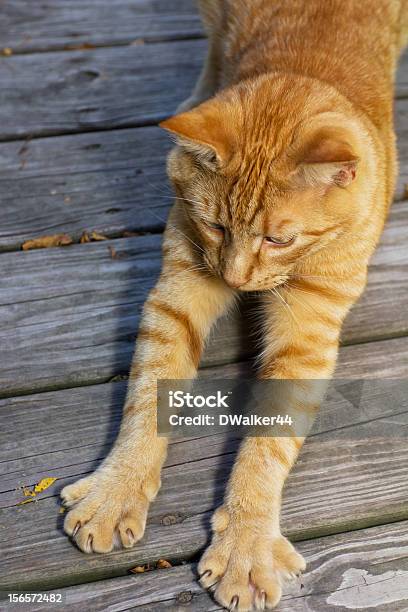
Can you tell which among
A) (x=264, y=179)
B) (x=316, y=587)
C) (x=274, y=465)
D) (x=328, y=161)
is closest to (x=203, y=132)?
(x=264, y=179)

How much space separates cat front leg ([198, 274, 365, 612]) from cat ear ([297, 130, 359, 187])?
0.37 m

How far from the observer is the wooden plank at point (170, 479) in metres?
1.79

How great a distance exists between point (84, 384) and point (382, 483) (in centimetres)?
86

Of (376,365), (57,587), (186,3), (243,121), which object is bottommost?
(57,587)

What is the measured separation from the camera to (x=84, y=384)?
7.27 feet

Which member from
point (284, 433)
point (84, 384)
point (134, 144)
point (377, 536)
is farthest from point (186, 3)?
point (377, 536)

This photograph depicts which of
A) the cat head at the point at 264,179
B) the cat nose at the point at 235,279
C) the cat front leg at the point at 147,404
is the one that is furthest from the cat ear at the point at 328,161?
the cat front leg at the point at 147,404

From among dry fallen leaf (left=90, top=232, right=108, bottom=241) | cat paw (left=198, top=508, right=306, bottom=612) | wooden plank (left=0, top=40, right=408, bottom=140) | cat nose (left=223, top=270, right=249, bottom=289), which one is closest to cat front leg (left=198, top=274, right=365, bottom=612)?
cat paw (left=198, top=508, right=306, bottom=612)

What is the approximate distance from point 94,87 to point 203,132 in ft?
5.56

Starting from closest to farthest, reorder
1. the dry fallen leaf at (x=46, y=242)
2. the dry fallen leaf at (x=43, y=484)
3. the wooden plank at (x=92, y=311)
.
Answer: the dry fallen leaf at (x=43, y=484) → the wooden plank at (x=92, y=311) → the dry fallen leaf at (x=46, y=242)

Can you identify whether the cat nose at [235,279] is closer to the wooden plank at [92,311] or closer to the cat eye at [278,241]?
the cat eye at [278,241]

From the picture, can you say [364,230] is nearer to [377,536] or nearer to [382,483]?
[382,483]

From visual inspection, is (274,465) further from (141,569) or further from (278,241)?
(278,241)

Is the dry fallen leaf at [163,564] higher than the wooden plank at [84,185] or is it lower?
lower
